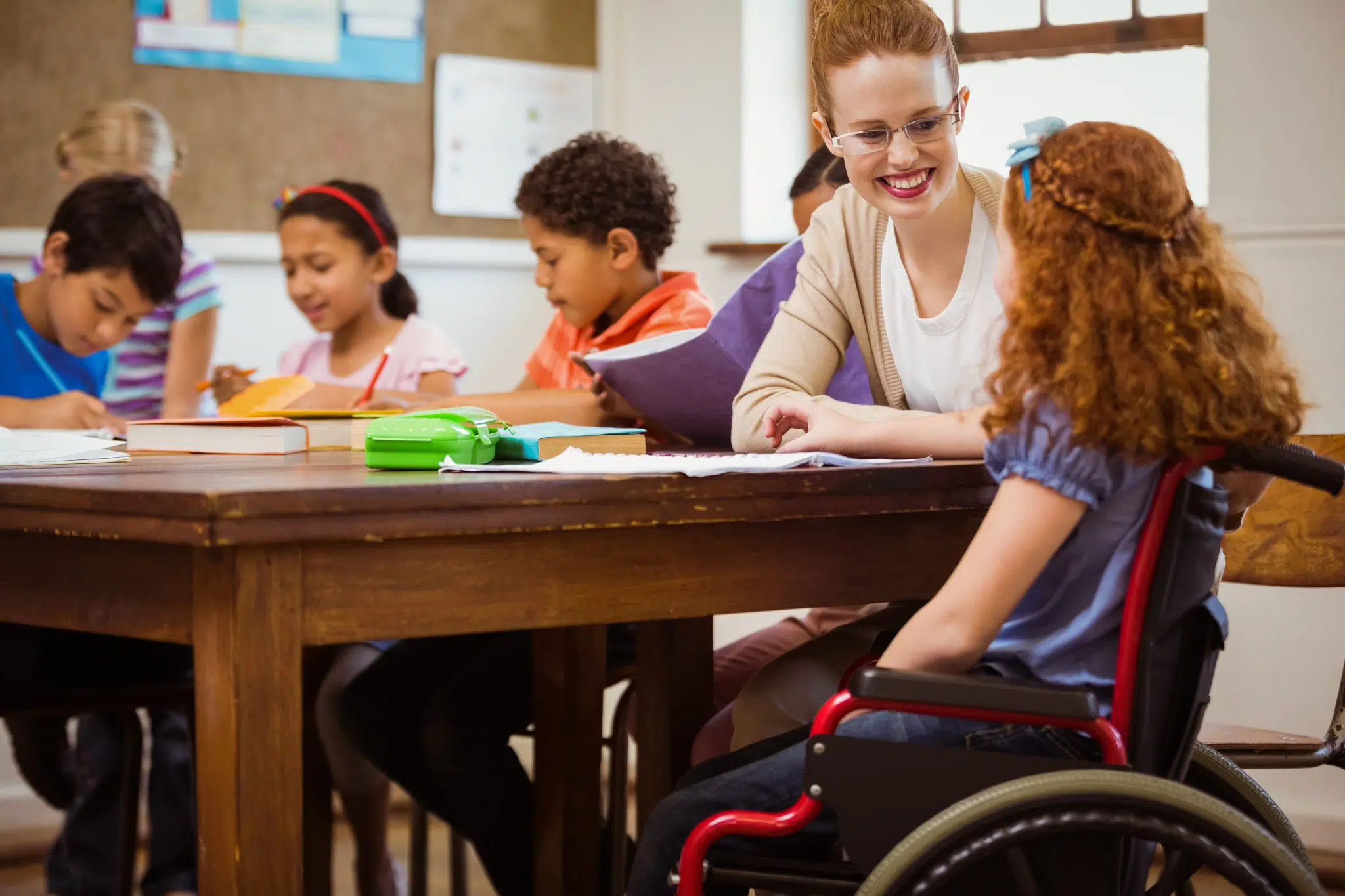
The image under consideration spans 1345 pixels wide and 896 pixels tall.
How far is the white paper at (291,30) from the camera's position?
8.94ft

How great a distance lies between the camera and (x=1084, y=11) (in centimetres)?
272

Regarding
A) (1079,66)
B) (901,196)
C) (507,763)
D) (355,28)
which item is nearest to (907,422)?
(901,196)

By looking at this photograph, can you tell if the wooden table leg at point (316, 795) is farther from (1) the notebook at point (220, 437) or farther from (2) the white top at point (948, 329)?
(2) the white top at point (948, 329)

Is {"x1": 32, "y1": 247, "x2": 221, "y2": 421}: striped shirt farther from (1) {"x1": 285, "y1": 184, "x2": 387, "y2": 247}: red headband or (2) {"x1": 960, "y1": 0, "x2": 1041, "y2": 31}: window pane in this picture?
(2) {"x1": 960, "y1": 0, "x2": 1041, "y2": 31}: window pane

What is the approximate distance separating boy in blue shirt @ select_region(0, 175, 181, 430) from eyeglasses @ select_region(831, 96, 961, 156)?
4.13ft

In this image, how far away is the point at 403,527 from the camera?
905 millimetres

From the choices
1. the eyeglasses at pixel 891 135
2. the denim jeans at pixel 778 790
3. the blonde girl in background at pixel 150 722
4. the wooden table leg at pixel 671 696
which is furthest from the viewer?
the blonde girl in background at pixel 150 722

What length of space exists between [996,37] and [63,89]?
1795mm

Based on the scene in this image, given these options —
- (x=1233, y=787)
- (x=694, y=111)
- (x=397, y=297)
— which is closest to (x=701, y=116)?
(x=694, y=111)

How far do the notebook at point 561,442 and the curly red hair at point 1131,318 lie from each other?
1.35ft

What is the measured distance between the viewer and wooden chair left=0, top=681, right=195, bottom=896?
164 cm

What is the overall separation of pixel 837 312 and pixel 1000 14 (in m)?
1.53

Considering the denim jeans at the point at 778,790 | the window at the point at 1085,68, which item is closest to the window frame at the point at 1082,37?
the window at the point at 1085,68

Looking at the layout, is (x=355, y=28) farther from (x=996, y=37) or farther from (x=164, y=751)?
(x=164, y=751)
